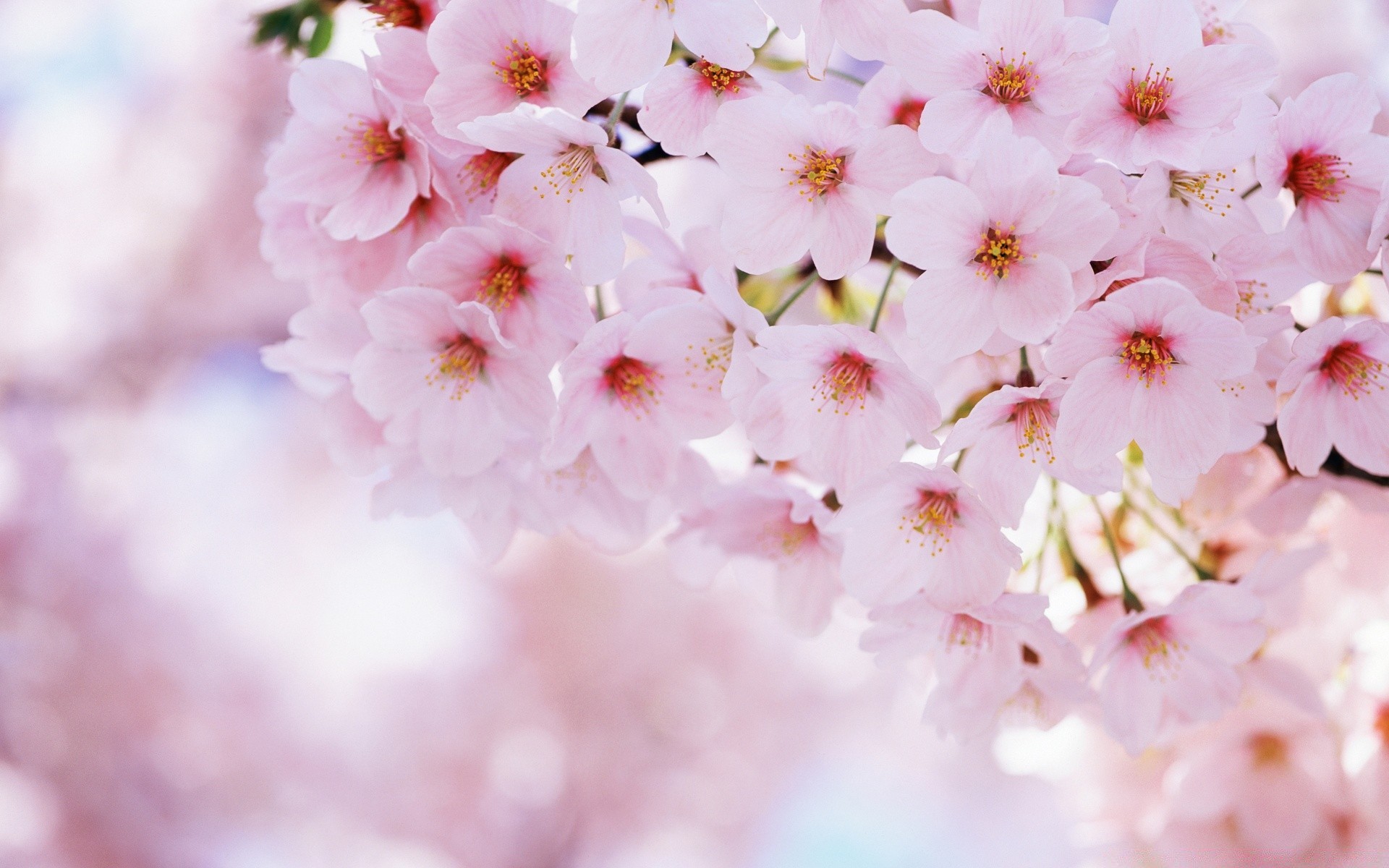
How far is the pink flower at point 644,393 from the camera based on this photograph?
0.50 m

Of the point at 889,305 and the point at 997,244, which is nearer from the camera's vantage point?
the point at 997,244

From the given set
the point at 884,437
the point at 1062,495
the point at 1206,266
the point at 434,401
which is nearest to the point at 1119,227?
the point at 1206,266

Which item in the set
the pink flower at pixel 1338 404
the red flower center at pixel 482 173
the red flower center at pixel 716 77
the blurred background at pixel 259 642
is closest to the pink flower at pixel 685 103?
the red flower center at pixel 716 77

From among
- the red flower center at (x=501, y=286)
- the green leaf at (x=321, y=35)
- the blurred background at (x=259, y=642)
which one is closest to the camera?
the red flower center at (x=501, y=286)

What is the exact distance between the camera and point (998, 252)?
1.43 feet

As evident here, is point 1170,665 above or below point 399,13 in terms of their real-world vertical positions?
below

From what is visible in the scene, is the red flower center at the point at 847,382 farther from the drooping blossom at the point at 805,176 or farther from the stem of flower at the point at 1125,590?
the stem of flower at the point at 1125,590

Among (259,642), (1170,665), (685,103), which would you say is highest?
(685,103)

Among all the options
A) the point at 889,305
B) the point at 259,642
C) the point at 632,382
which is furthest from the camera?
the point at 259,642

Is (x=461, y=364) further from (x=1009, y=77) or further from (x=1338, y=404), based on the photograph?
(x=1338, y=404)

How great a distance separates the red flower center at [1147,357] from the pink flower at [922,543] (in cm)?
10

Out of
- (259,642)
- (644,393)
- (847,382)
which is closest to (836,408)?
(847,382)

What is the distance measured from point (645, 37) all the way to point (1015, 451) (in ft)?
0.93

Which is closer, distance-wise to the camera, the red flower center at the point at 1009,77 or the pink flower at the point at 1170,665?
the red flower center at the point at 1009,77
